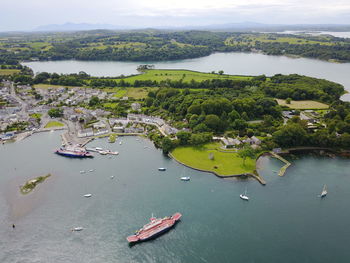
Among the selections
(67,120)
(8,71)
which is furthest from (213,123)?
(8,71)

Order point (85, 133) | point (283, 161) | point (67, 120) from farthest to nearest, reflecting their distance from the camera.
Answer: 1. point (67, 120)
2. point (85, 133)
3. point (283, 161)

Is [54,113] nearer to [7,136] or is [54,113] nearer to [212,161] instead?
[7,136]

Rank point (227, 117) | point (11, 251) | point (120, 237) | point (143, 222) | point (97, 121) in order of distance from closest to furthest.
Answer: point (11, 251) → point (120, 237) → point (143, 222) → point (227, 117) → point (97, 121)

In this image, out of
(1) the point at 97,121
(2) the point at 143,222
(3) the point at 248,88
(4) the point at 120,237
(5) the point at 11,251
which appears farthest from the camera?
(3) the point at 248,88

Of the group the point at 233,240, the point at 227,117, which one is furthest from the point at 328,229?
the point at 227,117

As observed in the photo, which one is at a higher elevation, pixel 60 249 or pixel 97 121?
pixel 97 121

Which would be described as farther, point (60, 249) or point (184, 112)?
point (184, 112)

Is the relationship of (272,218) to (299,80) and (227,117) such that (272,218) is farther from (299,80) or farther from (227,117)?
(299,80)

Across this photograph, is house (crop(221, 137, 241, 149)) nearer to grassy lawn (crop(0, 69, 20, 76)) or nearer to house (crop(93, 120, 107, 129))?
house (crop(93, 120, 107, 129))
